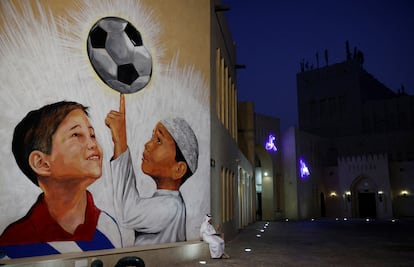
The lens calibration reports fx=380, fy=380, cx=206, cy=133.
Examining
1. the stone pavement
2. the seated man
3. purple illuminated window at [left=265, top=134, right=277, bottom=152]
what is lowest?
the stone pavement

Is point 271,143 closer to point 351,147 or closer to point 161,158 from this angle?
point 351,147

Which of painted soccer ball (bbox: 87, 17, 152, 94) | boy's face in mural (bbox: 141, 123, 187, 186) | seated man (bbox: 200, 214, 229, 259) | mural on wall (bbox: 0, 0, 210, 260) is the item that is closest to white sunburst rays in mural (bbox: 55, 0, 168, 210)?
mural on wall (bbox: 0, 0, 210, 260)

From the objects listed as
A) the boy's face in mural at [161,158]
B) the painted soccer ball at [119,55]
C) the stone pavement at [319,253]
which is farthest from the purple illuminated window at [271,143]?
the painted soccer ball at [119,55]

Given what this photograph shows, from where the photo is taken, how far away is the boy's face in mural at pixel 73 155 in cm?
842

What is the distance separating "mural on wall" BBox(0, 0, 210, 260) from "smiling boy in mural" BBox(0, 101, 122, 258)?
0.07 feet

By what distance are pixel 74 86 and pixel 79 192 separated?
2.49 m

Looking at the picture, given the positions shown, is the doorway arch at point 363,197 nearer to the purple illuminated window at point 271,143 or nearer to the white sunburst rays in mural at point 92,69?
the purple illuminated window at point 271,143

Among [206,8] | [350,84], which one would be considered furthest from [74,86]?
[350,84]

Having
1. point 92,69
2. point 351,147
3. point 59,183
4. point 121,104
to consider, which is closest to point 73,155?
point 59,183

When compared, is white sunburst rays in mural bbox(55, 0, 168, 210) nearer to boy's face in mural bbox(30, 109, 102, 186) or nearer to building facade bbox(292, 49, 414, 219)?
boy's face in mural bbox(30, 109, 102, 186)

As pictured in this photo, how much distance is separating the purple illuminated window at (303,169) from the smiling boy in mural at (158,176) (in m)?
24.3

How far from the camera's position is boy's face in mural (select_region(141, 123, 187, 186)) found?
10117mm

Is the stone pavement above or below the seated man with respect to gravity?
below

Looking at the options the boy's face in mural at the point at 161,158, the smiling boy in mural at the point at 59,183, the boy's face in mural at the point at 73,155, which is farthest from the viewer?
the boy's face in mural at the point at 161,158
